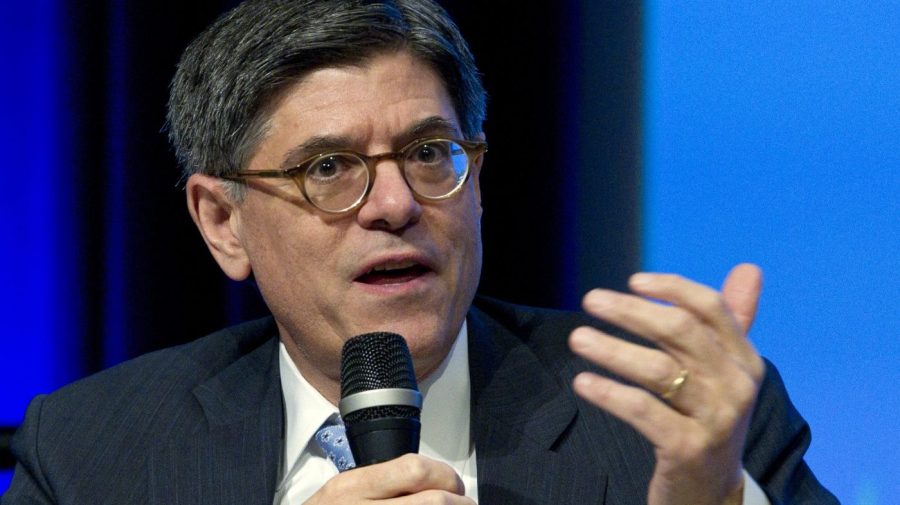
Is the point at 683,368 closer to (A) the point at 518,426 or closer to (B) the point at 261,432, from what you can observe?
(A) the point at 518,426

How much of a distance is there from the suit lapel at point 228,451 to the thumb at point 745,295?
994mm

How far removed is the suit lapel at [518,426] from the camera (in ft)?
6.16

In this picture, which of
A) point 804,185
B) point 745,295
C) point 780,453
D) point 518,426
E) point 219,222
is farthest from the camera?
point 804,185

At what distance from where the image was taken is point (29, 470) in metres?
2.21

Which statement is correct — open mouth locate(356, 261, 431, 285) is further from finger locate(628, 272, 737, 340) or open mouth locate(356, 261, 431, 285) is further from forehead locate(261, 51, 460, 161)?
finger locate(628, 272, 737, 340)

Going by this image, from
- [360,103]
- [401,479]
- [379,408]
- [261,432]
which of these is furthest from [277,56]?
[401,479]

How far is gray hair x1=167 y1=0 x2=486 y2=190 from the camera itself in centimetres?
198

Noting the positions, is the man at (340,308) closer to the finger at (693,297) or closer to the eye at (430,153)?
the eye at (430,153)

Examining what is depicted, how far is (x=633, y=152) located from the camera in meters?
2.78

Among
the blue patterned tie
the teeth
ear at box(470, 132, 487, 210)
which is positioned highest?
ear at box(470, 132, 487, 210)

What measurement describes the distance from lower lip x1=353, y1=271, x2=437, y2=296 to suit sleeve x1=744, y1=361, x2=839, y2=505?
0.60 metres

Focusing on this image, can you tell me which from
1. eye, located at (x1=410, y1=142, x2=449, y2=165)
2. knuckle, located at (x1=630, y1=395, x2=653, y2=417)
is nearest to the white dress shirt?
eye, located at (x1=410, y1=142, x2=449, y2=165)

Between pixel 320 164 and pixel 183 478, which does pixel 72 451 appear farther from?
pixel 320 164

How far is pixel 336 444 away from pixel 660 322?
2.99 feet
